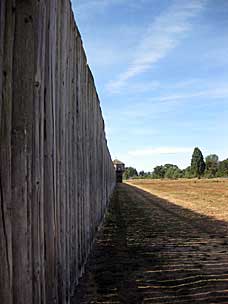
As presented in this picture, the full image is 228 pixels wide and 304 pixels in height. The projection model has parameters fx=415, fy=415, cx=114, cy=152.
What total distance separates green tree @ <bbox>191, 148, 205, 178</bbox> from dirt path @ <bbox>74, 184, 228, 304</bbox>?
9452 cm

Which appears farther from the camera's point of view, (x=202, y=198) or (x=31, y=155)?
(x=202, y=198)

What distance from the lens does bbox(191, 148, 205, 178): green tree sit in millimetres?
102188

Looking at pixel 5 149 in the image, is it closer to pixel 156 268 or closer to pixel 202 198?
pixel 156 268

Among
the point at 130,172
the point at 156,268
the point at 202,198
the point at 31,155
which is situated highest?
the point at 130,172

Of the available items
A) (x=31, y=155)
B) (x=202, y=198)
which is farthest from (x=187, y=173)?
(x=31, y=155)

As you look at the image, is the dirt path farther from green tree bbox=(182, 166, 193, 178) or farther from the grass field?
green tree bbox=(182, 166, 193, 178)

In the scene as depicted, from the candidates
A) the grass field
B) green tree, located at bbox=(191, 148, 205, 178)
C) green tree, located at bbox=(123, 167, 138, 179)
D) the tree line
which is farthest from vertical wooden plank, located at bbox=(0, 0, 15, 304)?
green tree, located at bbox=(123, 167, 138, 179)

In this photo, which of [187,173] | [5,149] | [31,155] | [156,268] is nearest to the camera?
[5,149]

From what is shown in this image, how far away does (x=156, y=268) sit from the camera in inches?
197

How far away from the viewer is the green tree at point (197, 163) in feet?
335

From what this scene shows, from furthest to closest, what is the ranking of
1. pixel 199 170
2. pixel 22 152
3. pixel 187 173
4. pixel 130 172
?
pixel 130 172 → pixel 187 173 → pixel 199 170 → pixel 22 152

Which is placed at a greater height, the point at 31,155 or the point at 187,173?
the point at 187,173

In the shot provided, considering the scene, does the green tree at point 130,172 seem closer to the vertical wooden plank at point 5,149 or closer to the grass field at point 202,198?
the grass field at point 202,198

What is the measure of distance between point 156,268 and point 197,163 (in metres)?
100
